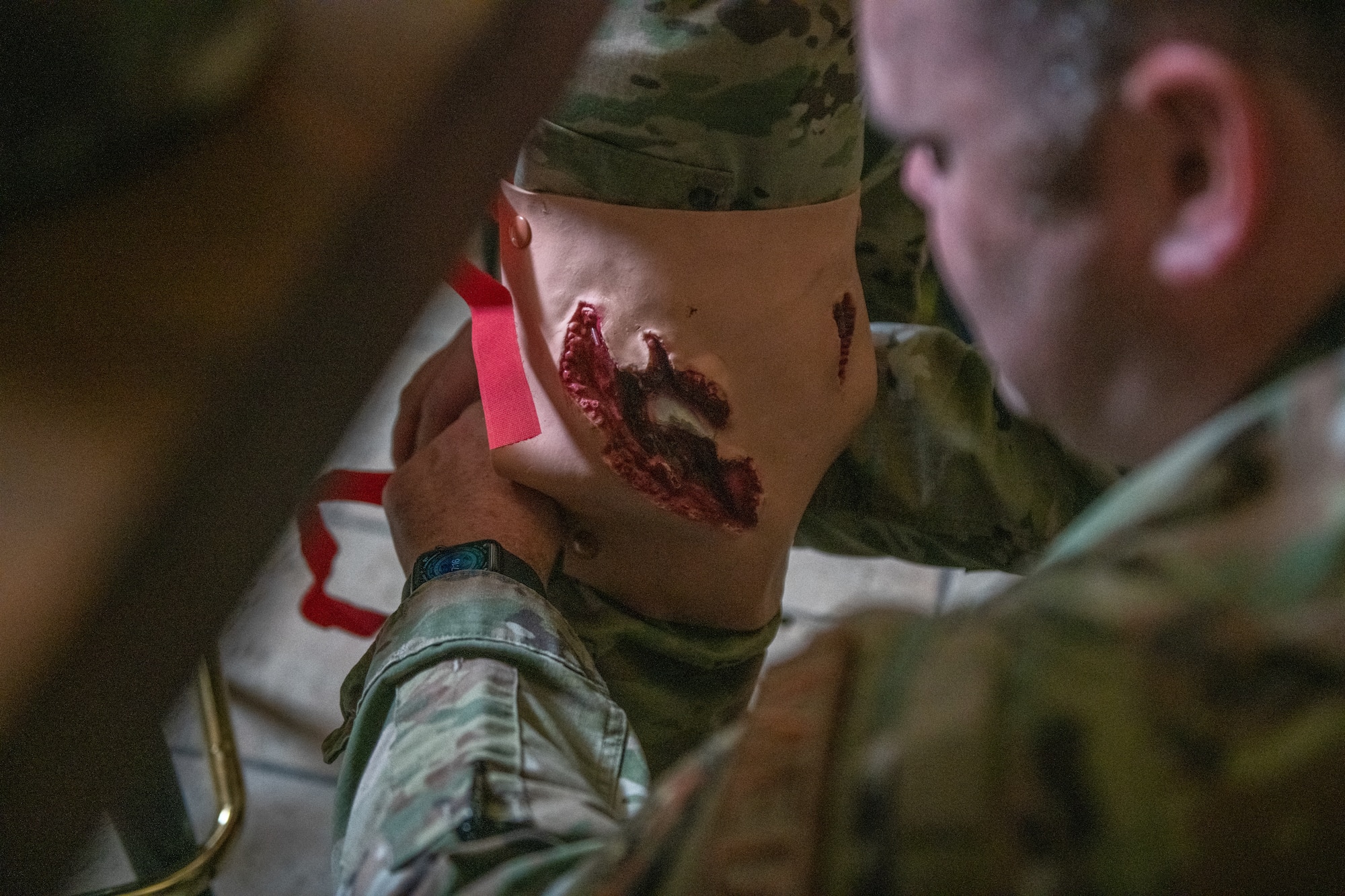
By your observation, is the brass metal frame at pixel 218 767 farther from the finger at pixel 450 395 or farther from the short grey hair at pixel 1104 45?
the short grey hair at pixel 1104 45

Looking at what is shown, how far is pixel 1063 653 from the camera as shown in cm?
27

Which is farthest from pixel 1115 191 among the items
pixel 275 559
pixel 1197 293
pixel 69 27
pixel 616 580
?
pixel 275 559

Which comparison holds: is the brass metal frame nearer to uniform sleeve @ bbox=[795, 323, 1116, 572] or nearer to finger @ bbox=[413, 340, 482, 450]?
finger @ bbox=[413, 340, 482, 450]

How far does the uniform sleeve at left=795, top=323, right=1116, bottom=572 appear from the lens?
2.57ft

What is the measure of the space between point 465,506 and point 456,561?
0.19 ft

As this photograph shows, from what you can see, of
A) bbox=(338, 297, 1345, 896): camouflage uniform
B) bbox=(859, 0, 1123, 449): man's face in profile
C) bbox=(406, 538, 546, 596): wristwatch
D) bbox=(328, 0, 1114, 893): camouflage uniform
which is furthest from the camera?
bbox=(406, 538, 546, 596): wristwatch

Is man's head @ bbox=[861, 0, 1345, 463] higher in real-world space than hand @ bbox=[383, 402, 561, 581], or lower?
higher

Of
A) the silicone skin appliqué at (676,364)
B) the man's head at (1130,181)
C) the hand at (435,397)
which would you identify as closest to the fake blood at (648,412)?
the silicone skin appliqué at (676,364)

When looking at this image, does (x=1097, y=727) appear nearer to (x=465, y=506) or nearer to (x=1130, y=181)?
(x=1130, y=181)

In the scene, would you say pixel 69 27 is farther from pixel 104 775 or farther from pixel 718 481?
pixel 718 481

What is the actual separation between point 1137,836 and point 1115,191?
0.19 metres

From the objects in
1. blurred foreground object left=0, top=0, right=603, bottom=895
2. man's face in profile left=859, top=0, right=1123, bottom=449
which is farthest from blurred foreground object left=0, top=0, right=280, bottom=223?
man's face in profile left=859, top=0, right=1123, bottom=449

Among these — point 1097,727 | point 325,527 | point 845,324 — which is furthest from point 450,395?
point 1097,727

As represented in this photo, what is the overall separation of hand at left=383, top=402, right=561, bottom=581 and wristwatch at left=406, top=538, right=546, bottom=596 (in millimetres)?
16
